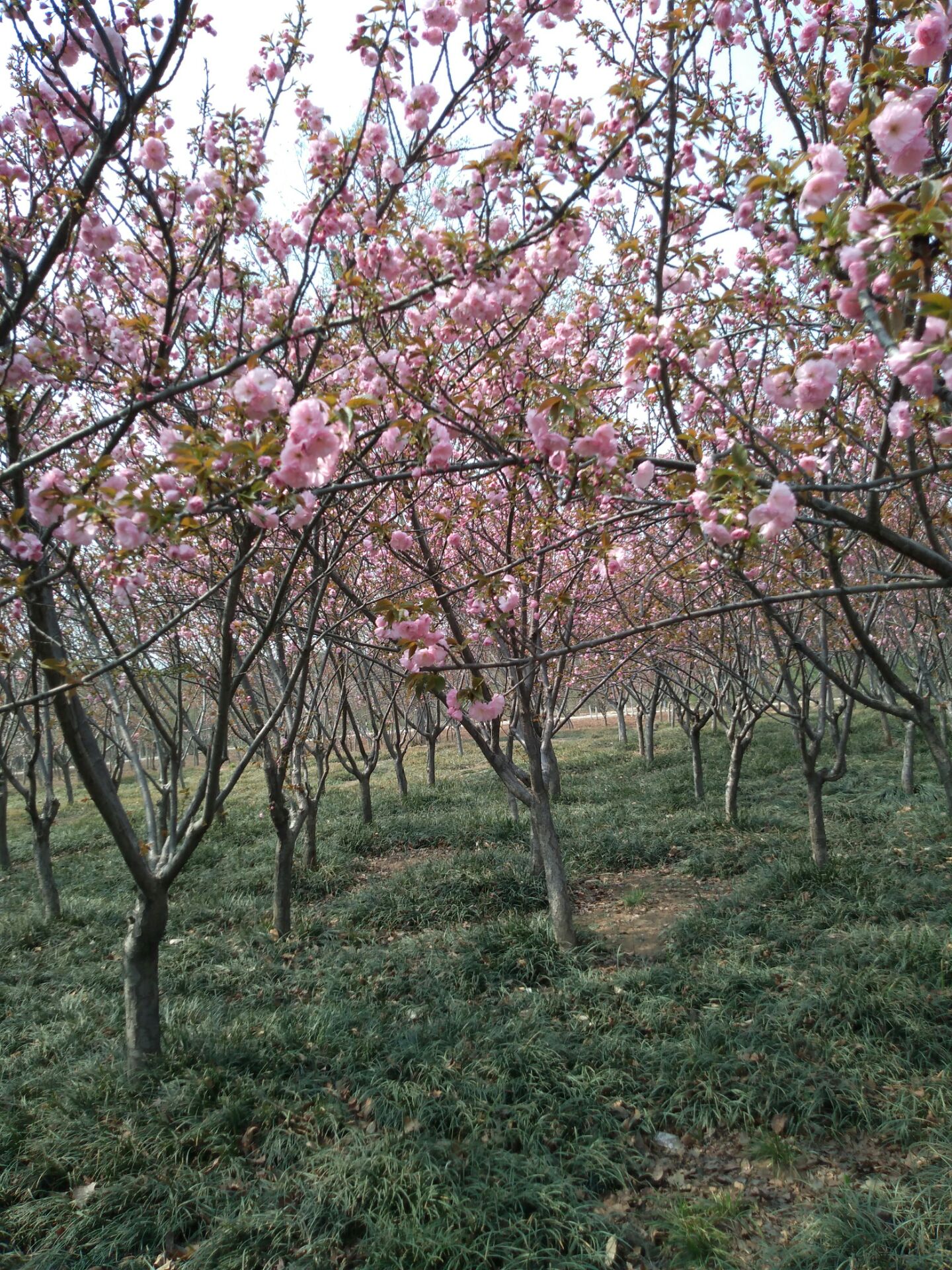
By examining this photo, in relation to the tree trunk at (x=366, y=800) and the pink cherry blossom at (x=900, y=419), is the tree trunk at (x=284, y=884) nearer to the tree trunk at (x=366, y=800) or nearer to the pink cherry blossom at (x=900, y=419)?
the tree trunk at (x=366, y=800)

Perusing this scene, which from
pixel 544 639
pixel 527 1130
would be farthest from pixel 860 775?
pixel 527 1130

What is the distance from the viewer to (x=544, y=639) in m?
6.08

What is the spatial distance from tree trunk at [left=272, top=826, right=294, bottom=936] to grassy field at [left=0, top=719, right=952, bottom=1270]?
0.23 metres

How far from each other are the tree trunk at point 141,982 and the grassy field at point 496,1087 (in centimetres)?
17

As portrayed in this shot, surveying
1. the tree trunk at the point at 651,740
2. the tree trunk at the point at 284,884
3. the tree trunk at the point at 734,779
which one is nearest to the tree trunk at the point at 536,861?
the tree trunk at the point at 284,884

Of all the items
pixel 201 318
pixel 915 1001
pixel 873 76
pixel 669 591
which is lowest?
pixel 915 1001

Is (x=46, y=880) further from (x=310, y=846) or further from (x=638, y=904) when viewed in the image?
(x=638, y=904)

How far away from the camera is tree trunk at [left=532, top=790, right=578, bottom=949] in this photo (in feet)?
16.4

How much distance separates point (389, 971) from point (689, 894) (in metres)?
2.80

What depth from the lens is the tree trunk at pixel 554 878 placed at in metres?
5.01

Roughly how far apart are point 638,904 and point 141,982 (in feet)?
13.0

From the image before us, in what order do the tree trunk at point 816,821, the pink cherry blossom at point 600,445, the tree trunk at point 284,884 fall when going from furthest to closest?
the tree trunk at point 816,821 → the tree trunk at point 284,884 → the pink cherry blossom at point 600,445

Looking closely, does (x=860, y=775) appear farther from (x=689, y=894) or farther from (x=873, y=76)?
(x=873, y=76)

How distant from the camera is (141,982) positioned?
140 inches
